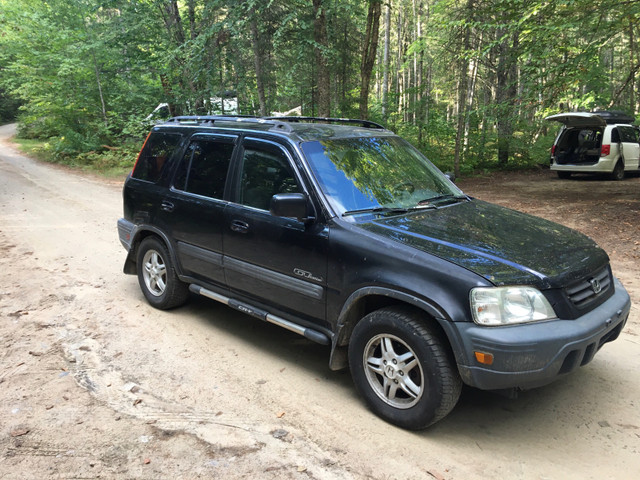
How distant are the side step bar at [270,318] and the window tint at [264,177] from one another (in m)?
0.90

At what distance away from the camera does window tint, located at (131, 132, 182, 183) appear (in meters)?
5.16

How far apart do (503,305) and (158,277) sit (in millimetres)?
3779

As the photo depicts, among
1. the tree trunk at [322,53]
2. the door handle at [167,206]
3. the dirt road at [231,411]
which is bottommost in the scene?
the dirt road at [231,411]

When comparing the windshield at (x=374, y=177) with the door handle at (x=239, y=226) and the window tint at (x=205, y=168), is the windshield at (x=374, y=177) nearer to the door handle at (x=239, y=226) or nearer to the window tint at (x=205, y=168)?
the door handle at (x=239, y=226)

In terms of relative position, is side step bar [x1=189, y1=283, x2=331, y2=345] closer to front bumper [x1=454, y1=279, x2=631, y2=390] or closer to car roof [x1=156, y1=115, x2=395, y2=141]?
front bumper [x1=454, y1=279, x2=631, y2=390]

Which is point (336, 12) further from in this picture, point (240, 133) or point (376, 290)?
point (376, 290)

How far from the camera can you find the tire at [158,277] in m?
5.12

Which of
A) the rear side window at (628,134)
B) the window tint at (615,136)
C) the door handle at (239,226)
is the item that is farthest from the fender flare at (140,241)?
the rear side window at (628,134)

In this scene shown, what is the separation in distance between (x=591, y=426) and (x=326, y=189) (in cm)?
247

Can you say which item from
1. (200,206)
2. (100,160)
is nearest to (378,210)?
(200,206)

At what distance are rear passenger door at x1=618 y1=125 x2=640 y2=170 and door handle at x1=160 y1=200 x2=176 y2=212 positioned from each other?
46.2 feet

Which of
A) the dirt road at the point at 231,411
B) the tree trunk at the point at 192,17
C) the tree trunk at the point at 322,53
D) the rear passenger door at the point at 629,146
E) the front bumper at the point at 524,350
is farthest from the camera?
the tree trunk at the point at 192,17

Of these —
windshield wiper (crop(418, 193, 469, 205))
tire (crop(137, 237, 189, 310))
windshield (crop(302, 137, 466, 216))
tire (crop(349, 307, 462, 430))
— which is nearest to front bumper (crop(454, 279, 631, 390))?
tire (crop(349, 307, 462, 430))

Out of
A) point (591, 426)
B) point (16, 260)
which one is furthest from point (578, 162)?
point (16, 260)
